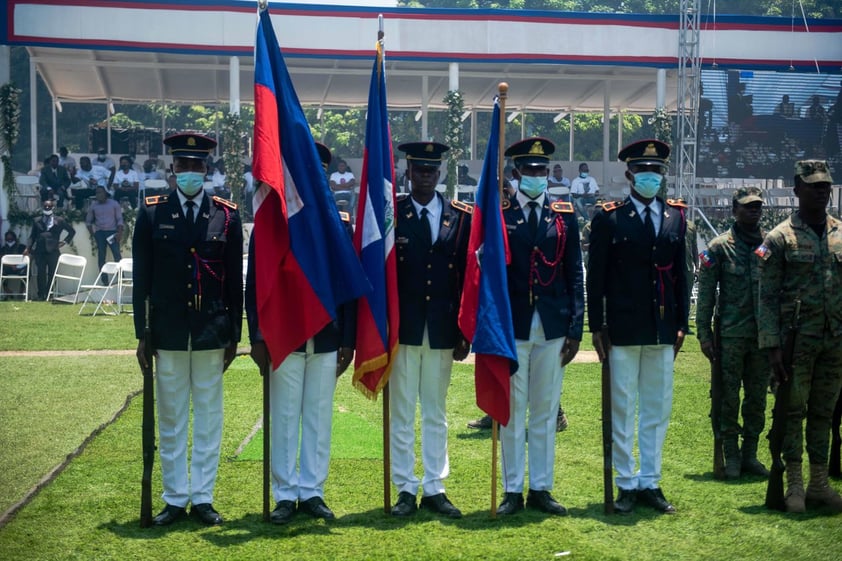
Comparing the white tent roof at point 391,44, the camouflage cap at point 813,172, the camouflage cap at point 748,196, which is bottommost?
the camouflage cap at point 748,196

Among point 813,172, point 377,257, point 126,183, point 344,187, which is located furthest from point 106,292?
point 813,172

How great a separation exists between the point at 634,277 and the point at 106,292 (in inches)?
609

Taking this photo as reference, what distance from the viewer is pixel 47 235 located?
22.9m

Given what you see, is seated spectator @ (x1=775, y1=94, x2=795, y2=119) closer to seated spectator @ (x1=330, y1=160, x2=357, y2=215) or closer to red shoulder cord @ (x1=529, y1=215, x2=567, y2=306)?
seated spectator @ (x1=330, y1=160, x2=357, y2=215)

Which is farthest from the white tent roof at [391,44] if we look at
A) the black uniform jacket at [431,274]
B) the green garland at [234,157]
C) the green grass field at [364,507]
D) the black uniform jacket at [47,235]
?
the black uniform jacket at [431,274]

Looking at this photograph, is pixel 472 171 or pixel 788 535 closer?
pixel 788 535

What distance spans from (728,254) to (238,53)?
20.0 m

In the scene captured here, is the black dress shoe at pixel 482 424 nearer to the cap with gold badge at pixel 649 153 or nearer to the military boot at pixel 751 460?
the military boot at pixel 751 460

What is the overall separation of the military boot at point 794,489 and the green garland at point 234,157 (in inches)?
768

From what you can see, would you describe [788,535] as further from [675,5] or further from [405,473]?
[675,5]

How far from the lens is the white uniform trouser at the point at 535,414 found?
7.05 metres

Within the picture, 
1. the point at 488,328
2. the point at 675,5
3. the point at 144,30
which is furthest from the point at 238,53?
the point at 675,5

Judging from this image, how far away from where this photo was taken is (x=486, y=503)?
727 cm

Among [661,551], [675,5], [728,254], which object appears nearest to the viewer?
[661,551]
